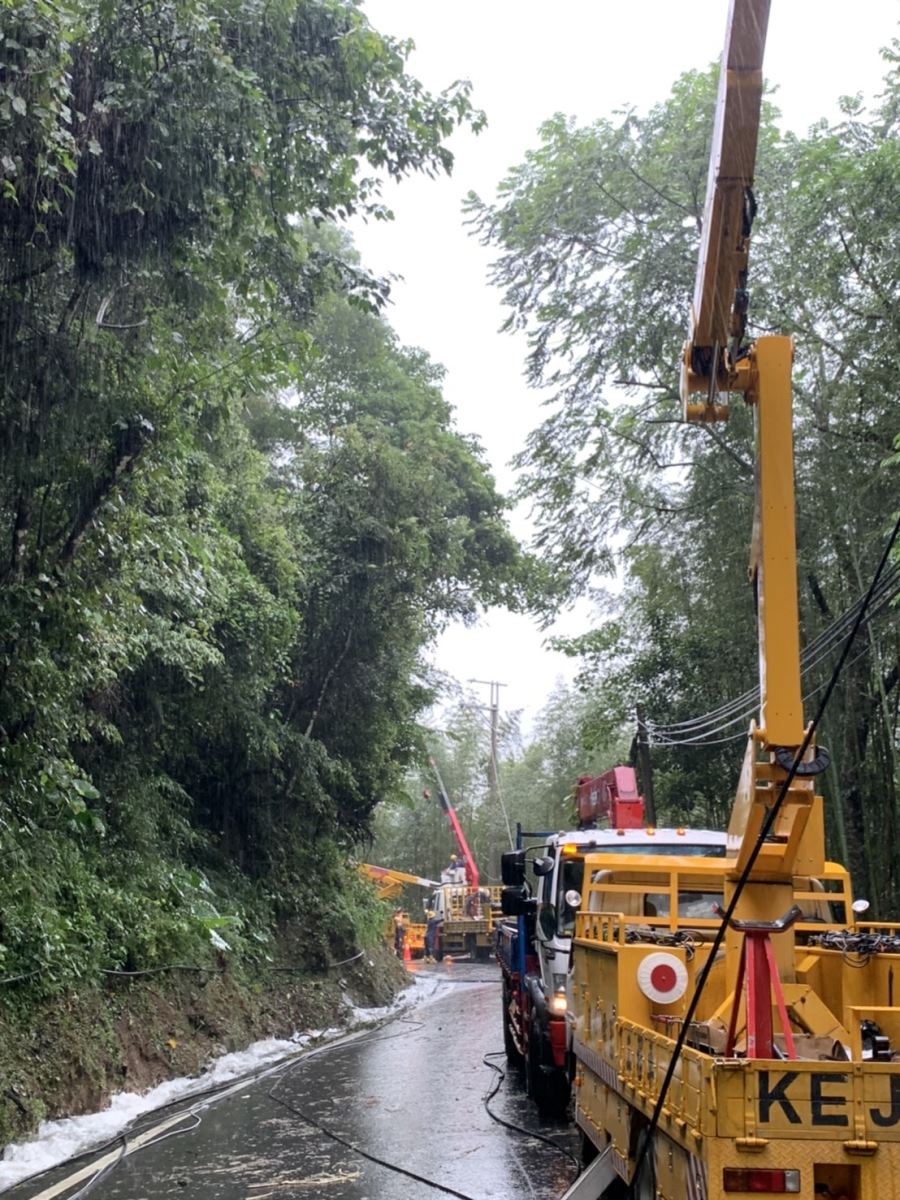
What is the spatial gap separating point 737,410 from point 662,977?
519 inches

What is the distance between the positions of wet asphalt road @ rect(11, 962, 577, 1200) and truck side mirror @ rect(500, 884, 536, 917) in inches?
65.4

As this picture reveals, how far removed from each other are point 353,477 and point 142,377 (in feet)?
36.8

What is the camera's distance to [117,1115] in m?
10.3

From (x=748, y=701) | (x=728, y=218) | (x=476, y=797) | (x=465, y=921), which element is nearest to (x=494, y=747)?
(x=476, y=797)

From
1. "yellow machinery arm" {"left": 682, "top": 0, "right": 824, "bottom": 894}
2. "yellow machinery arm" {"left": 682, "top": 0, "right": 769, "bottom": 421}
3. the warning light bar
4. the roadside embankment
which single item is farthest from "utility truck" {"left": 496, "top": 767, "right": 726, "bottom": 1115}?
the warning light bar

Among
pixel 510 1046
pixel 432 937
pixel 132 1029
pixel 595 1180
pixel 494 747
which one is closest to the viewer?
pixel 595 1180

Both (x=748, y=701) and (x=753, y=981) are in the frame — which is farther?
(x=748, y=701)

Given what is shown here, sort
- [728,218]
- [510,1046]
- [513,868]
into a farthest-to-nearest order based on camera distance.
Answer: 1. [510,1046]
2. [513,868]
3. [728,218]

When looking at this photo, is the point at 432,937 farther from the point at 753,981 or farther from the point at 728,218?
the point at 728,218

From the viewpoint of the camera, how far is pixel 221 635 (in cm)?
1622

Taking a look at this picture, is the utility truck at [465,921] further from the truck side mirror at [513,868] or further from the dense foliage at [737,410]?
the truck side mirror at [513,868]

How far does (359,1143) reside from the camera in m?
8.87

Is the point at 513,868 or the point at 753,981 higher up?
the point at 513,868

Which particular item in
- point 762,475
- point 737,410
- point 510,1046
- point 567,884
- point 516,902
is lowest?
point 510,1046
